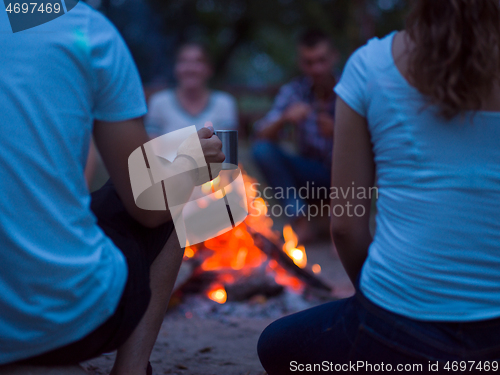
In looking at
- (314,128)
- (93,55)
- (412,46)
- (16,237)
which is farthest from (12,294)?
(314,128)

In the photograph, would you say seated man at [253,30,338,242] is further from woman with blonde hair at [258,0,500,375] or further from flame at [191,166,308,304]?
woman with blonde hair at [258,0,500,375]

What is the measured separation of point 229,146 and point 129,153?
0.37 m

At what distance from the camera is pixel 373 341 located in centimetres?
130

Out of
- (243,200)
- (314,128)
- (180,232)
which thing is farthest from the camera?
(314,128)

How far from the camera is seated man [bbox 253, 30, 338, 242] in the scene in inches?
178

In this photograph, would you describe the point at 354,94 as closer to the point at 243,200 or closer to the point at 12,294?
the point at 12,294

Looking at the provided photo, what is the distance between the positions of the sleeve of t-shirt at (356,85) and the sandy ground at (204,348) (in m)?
1.24

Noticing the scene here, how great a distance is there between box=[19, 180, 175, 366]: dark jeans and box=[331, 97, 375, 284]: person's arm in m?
0.59

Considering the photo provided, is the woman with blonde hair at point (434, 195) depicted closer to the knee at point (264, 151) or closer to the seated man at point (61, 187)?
the seated man at point (61, 187)

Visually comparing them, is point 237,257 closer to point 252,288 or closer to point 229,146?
point 252,288

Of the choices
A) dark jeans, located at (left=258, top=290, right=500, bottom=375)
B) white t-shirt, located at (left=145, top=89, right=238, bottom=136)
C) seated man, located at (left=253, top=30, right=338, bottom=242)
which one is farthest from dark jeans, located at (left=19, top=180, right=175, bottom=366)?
white t-shirt, located at (left=145, top=89, right=238, bottom=136)

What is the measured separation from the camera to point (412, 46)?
1266 millimetres

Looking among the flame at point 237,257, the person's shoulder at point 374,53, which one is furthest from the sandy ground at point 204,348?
the person's shoulder at point 374,53

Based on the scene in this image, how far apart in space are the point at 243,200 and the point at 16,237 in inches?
106
